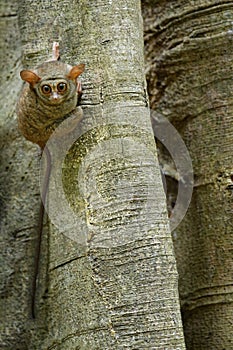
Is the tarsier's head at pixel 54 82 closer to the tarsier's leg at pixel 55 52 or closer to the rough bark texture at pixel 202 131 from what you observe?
the tarsier's leg at pixel 55 52

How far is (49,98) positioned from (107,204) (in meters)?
0.29

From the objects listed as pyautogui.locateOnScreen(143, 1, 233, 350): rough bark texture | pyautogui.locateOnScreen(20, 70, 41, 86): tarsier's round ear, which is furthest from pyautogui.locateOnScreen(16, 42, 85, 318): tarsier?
pyautogui.locateOnScreen(143, 1, 233, 350): rough bark texture

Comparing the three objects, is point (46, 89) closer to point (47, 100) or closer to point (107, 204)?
point (47, 100)

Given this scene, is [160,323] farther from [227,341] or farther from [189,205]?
[189,205]

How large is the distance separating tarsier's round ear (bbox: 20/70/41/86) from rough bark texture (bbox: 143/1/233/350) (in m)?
0.60

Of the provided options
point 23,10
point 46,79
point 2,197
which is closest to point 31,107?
point 46,79

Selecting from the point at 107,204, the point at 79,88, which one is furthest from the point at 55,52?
the point at 107,204

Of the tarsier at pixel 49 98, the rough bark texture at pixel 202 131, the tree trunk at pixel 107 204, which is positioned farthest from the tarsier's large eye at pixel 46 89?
the rough bark texture at pixel 202 131

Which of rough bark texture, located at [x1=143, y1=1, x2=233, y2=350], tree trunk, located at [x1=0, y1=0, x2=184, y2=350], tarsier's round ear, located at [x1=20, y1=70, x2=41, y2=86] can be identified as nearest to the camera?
tree trunk, located at [x1=0, y1=0, x2=184, y2=350]

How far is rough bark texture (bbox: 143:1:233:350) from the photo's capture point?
7.39 feet

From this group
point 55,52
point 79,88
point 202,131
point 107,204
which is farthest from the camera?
point 202,131

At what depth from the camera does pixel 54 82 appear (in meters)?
1.94

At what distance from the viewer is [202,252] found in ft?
7.57

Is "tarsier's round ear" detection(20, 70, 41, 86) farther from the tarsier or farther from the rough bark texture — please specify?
the rough bark texture
